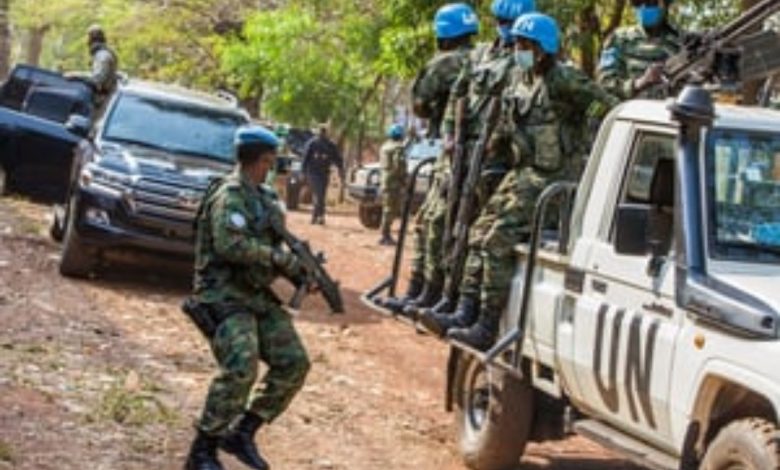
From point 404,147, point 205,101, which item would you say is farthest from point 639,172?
point 404,147

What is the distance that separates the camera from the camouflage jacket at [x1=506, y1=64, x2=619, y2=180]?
7652 millimetres

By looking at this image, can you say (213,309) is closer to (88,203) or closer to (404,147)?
(88,203)

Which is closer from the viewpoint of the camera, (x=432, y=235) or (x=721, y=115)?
(x=721, y=115)

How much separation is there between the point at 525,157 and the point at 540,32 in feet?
2.16

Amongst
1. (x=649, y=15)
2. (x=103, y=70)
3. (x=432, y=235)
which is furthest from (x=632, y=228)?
(x=103, y=70)

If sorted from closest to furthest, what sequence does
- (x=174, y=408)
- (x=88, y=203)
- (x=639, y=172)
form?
(x=639, y=172), (x=174, y=408), (x=88, y=203)

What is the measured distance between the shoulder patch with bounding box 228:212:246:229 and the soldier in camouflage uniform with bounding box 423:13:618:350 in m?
1.45

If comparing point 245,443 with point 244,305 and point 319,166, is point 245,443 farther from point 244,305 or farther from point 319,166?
point 319,166

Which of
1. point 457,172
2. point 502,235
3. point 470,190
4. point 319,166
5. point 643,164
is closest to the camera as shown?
point 643,164

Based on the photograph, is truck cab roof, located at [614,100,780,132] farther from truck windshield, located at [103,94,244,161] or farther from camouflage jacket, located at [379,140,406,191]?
camouflage jacket, located at [379,140,406,191]

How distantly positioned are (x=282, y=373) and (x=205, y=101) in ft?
24.6

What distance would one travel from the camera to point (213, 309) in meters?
6.98

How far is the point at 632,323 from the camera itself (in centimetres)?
622

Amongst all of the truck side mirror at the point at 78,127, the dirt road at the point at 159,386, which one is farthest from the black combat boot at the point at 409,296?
the truck side mirror at the point at 78,127
